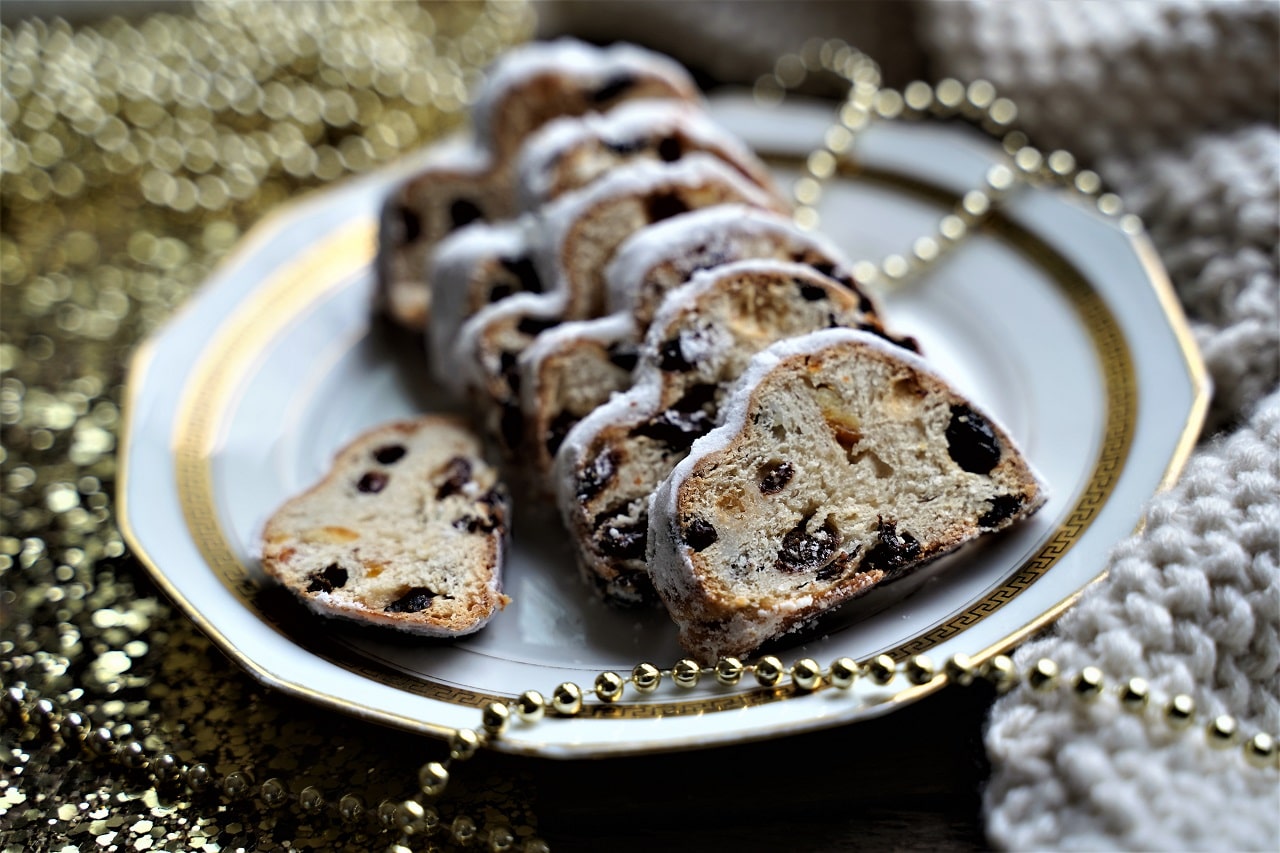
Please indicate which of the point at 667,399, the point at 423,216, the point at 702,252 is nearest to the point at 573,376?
the point at 667,399

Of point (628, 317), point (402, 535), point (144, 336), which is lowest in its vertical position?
point (144, 336)

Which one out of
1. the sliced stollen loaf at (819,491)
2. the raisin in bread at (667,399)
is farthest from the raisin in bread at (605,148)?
the sliced stollen loaf at (819,491)

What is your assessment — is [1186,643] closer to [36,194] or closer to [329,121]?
[329,121]

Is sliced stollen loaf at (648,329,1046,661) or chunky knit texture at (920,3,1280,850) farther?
sliced stollen loaf at (648,329,1046,661)

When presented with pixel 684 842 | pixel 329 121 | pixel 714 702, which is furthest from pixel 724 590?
pixel 329 121

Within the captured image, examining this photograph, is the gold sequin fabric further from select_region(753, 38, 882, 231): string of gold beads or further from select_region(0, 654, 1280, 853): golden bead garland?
select_region(753, 38, 882, 231): string of gold beads

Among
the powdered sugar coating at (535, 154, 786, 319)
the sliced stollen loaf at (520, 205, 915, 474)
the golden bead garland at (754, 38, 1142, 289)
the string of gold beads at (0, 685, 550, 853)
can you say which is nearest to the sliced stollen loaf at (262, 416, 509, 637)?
the sliced stollen loaf at (520, 205, 915, 474)

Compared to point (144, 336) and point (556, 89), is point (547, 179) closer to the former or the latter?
point (556, 89)
